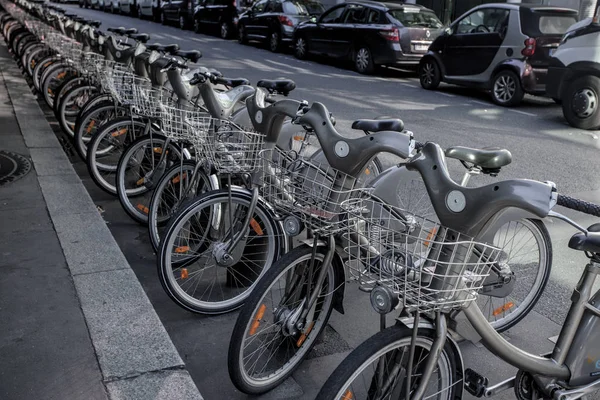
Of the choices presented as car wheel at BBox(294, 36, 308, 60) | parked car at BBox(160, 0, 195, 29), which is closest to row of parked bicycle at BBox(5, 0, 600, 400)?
car wheel at BBox(294, 36, 308, 60)

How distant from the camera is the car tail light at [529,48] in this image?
403 inches

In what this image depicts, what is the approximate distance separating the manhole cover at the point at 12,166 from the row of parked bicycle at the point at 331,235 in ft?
3.03

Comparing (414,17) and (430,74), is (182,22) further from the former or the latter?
(430,74)

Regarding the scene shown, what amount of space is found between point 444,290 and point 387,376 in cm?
51

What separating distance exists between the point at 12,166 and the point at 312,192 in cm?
452

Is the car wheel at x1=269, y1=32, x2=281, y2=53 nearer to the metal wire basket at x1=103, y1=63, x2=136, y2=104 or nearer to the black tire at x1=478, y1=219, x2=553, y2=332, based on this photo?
the metal wire basket at x1=103, y1=63, x2=136, y2=104

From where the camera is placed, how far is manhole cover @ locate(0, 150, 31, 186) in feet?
19.0

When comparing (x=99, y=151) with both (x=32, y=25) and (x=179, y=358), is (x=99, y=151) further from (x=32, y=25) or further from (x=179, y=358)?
(x=32, y=25)

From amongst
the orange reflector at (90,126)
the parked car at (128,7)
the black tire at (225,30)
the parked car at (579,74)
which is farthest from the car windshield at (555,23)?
the parked car at (128,7)

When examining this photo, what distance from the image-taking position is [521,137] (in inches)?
327

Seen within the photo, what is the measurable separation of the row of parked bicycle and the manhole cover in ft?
3.03

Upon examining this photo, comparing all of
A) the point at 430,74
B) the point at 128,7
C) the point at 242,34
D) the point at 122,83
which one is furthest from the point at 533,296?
the point at 128,7

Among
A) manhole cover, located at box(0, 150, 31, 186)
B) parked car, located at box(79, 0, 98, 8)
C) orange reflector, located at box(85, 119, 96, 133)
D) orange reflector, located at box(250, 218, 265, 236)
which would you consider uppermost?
orange reflector, located at box(250, 218, 265, 236)

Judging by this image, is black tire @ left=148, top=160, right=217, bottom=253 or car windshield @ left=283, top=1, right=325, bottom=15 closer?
black tire @ left=148, top=160, right=217, bottom=253
